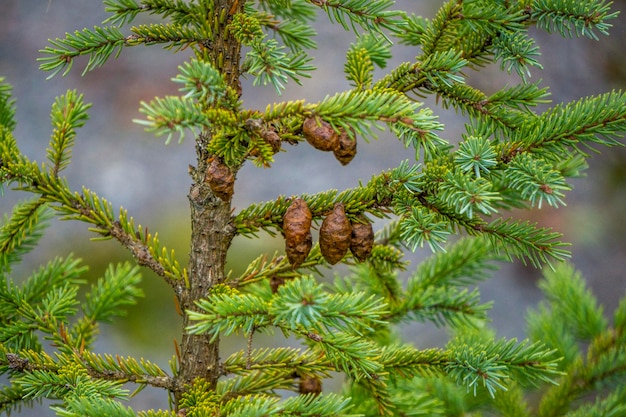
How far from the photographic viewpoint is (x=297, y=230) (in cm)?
76

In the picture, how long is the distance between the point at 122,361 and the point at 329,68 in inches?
112

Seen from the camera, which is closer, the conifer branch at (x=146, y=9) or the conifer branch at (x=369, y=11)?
the conifer branch at (x=369, y=11)

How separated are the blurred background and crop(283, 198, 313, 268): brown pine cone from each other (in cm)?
208

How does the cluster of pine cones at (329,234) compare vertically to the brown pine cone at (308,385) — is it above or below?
above

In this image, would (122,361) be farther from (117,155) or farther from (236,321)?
(117,155)

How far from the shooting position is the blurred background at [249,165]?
121 inches

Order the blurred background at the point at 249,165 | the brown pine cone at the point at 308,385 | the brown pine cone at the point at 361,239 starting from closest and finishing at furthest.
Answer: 1. the brown pine cone at the point at 361,239
2. the brown pine cone at the point at 308,385
3. the blurred background at the point at 249,165

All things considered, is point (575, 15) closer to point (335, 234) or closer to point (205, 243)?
point (335, 234)

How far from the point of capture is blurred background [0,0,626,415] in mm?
3070

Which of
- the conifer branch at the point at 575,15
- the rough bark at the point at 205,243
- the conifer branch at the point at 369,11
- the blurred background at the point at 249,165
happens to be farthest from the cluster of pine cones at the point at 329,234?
the blurred background at the point at 249,165

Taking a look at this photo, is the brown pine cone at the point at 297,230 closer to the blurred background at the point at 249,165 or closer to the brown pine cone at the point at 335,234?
the brown pine cone at the point at 335,234

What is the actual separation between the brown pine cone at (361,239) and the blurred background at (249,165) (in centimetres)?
208

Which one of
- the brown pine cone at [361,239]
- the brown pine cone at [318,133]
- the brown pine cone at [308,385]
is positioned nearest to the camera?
the brown pine cone at [318,133]

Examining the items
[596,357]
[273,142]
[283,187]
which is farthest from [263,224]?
[283,187]
